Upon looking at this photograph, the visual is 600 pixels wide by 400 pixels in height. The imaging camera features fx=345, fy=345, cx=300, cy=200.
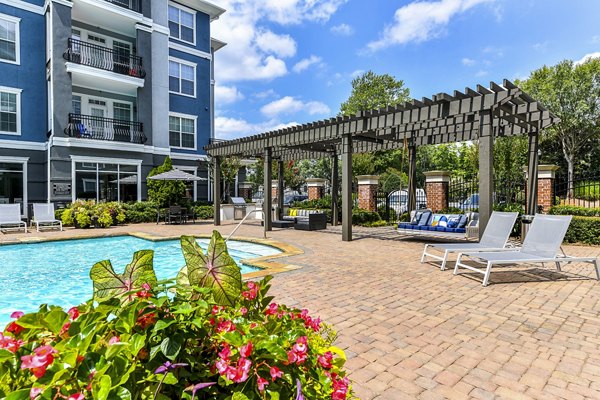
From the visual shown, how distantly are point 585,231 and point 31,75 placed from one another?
2239 cm

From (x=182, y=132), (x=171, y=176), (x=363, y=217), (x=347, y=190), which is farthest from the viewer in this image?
(x=182, y=132)

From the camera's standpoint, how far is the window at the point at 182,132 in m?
20.2

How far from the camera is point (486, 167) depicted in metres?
7.27

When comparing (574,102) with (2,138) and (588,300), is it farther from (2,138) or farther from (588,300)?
(2,138)

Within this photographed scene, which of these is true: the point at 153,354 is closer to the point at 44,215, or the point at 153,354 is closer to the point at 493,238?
the point at 493,238

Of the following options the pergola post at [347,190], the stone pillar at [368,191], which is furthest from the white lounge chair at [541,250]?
the stone pillar at [368,191]

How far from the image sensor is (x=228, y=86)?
1056 inches

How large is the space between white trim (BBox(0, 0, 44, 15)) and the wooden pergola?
1064 centimetres

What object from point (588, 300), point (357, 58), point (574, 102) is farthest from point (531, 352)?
point (357, 58)

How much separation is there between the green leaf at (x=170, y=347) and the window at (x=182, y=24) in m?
22.8

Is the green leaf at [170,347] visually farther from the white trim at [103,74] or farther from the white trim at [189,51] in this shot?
the white trim at [189,51]

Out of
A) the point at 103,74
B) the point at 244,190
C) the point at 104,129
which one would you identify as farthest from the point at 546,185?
the point at 103,74

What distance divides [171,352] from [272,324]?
432 mm

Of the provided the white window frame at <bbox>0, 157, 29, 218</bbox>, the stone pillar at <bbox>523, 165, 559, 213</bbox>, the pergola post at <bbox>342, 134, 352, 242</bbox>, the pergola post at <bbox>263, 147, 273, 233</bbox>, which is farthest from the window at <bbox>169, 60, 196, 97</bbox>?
the stone pillar at <bbox>523, 165, 559, 213</bbox>
